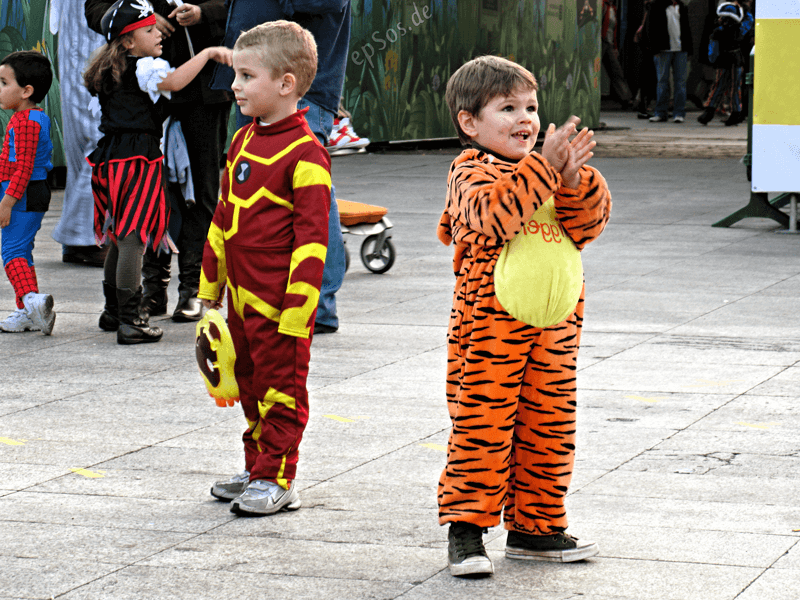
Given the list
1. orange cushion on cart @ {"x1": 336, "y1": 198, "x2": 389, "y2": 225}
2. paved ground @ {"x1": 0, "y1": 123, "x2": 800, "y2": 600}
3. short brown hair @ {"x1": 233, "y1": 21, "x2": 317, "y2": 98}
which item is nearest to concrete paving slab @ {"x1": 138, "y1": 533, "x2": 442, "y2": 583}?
paved ground @ {"x1": 0, "y1": 123, "x2": 800, "y2": 600}

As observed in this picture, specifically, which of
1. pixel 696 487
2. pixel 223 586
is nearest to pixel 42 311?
pixel 223 586

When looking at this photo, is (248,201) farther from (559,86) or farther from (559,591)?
(559,86)

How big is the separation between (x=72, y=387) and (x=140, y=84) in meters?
1.71

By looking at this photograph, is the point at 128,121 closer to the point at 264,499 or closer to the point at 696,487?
the point at 264,499

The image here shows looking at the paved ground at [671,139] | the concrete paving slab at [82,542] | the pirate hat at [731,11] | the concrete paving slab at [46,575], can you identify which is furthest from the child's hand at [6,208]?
the pirate hat at [731,11]

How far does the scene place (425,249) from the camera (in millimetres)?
9867

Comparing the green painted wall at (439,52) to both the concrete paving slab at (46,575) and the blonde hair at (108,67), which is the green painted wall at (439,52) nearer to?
the blonde hair at (108,67)

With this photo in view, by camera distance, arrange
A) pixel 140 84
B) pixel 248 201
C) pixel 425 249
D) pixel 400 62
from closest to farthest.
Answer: pixel 248 201
pixel 140 84
pixel 425 249
pixel 400 62

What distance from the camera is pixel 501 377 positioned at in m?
3.39

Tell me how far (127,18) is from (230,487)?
125 inches

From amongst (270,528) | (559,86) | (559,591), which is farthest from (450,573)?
(559,86)

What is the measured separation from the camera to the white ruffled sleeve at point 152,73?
6.41 meters

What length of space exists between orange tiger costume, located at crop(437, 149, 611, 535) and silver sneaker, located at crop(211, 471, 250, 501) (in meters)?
0.83

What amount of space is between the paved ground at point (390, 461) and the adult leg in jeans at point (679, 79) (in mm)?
16533
